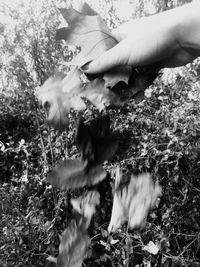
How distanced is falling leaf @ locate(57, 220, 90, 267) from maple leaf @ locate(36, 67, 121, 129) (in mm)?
129

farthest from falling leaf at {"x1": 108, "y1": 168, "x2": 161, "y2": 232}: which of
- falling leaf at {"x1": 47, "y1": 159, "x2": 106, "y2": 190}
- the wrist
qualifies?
the wrist

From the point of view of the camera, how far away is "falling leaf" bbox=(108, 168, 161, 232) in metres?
0.37

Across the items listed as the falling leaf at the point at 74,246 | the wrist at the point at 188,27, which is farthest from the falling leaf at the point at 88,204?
the wrist at the point at 188,27

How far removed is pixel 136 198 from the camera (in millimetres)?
373

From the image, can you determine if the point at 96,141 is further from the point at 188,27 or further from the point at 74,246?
the point at 188,27

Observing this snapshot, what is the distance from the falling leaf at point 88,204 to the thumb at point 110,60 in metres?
0.18

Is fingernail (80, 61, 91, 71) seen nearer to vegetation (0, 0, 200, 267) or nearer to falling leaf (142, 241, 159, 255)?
vegetation (0, 0, 200, 267)

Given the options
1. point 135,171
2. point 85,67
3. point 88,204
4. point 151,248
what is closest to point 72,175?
point 88,204

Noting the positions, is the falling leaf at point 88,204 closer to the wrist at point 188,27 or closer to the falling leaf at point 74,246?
the falling leaf at point 74,246

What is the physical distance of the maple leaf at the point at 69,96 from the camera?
444 mm

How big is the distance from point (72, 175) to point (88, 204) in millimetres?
46

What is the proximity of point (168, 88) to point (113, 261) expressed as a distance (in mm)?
1660

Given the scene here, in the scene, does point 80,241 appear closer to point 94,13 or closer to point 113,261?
point 94,13

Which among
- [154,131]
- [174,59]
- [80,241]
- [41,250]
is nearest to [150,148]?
[154,131]
